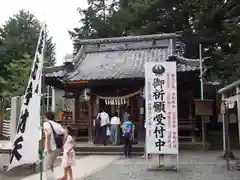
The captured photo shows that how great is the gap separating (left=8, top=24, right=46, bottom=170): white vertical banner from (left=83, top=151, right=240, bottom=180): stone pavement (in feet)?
7.41

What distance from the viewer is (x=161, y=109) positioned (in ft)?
32.3

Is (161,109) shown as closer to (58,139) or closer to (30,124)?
(58,139)

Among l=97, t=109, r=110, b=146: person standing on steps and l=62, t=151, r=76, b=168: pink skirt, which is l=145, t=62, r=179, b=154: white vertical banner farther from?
l=97, t=109, r=110, b=146: person standing on steps

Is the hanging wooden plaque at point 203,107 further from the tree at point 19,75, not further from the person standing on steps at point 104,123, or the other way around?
the tree at point 19,75

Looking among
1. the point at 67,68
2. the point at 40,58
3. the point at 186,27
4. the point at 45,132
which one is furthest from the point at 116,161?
the point at 186,27

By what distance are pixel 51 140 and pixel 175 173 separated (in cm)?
391

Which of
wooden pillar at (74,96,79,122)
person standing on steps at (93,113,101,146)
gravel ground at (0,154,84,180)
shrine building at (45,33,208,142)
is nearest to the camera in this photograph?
gravel ground at (0,154,84,180)

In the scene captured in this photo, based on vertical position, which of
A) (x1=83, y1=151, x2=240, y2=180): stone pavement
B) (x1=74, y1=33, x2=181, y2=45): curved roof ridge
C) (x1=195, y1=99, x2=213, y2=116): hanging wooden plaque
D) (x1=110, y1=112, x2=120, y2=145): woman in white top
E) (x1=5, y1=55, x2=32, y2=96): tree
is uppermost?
(x1=74, y1=33, x2=181, y2=45): curved roof ridge

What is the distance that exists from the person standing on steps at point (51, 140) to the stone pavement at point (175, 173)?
1.48 meters

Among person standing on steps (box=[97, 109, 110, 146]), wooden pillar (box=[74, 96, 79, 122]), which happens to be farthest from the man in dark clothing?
wooden pillar (box=[74, 96, 79, 122])

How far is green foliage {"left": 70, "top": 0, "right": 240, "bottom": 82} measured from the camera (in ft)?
71.2

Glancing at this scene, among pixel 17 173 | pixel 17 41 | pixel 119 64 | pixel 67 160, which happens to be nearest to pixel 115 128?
pixel 119 64

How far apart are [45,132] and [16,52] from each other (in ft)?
104

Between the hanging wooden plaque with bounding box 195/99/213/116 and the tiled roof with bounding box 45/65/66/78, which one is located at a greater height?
the tiled roof with bounding box 45/65/66/78
